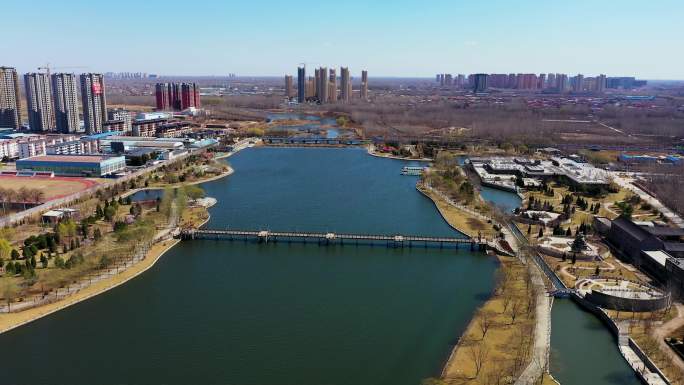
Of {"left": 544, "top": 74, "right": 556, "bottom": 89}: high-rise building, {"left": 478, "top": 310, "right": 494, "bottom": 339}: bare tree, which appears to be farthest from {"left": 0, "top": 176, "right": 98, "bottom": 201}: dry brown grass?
{"left": 544, "top": 74, "right": 556, "bottom": 89}: high-rise building

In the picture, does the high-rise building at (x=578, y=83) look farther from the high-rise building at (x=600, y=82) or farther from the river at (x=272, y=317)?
the river at (x=272, y=317)

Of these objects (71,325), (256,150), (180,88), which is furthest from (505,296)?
(180,88)

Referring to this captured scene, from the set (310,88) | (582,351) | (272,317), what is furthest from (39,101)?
(310,88)

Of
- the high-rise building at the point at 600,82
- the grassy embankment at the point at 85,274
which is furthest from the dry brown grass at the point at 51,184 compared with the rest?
the high-rise building at the point at 600,82

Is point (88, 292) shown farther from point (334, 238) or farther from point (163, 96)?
point (163, 96)

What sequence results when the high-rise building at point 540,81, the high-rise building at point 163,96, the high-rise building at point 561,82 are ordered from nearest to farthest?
the high-rise building at point 163,96 → the high-rise building at point 561,82 → the high-rise building at point 540,81
